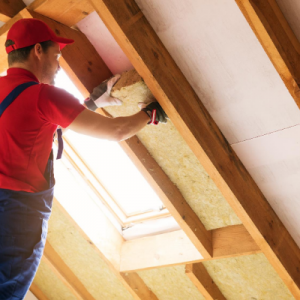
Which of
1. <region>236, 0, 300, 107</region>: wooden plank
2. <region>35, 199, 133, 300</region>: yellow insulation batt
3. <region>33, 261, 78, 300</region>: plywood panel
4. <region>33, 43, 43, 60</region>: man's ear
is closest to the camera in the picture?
<region>236, 0, 300, 107</region>: wooden plank

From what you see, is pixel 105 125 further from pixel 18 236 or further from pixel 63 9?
pixel 63 9

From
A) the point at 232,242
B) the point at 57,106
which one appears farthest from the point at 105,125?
the point at 232,242

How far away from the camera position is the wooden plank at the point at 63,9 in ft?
6.53

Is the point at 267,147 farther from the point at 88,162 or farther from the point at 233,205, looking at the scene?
the point at 88,162

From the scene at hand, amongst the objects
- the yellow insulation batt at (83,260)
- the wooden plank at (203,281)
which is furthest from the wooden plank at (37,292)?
the wooden plank at (203,281)

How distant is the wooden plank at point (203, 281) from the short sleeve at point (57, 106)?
166 centimetres

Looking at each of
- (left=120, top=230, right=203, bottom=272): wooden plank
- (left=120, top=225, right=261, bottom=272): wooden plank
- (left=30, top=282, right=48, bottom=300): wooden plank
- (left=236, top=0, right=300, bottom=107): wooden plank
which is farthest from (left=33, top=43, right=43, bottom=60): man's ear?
(left=30, top=282, right=48, bottom=300): wooden plank

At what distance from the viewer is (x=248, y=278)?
2.84m

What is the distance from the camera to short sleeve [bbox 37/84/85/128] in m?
1.62

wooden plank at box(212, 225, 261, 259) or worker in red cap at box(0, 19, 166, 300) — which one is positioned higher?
worker in red cap at box(0, 19, 166, 300)

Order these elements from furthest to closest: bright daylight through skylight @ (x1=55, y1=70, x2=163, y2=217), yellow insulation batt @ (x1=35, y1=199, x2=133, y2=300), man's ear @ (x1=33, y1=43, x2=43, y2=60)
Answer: yellow insulation batt @ (x1=35, y1=199, x2=133, y2=300) < bright daylight through skylight @ (x1=55, y1=70, x2=163, y2=217) < man's ear @ (x1=33, y1=43, x2=43, y2=60)

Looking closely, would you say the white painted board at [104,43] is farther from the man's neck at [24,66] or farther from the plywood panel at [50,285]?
the plywood panel at [50,285]

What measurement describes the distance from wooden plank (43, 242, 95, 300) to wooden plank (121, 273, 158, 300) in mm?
783

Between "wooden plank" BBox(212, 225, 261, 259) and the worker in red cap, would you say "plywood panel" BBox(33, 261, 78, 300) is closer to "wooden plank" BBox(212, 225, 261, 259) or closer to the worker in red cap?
"wooden plank" BBox(212, 225, 261, 259)
